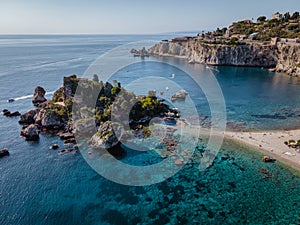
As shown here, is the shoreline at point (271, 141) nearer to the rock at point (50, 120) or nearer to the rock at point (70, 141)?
the rock at point (70, 141)

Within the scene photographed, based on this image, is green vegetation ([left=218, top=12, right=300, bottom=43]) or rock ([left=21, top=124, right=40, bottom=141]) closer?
rock ([left=21, top=124, right=40, bottom=141])

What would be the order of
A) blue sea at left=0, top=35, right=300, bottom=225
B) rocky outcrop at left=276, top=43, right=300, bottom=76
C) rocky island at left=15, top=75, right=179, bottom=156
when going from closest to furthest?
→ blue sea at left=0, top=35, right=300, bottom=225
rocky island at left=15, top=75, right=179, bottom=156
rocky outcrop at left=276, top=43, right=300, bottom=76

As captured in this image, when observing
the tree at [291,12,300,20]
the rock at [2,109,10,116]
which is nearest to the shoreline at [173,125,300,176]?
the rock at [2,109,10,116]

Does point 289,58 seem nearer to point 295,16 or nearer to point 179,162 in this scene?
point 295,16

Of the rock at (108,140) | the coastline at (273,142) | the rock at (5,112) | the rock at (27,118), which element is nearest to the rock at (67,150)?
the rock at (108,140)

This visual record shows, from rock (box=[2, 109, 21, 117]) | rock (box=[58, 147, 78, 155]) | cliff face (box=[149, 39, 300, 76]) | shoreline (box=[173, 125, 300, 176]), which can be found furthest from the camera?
cliff face (box=[149, 39, 300, 76])

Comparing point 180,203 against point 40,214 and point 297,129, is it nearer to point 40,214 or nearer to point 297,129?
point 40,214

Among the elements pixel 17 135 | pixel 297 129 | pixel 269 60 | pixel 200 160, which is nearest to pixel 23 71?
pixel 17 135

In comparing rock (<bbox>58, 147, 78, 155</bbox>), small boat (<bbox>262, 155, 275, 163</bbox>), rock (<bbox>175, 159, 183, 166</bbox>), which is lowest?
rock (<bbox>175, 159, 183, 166</bbox>)

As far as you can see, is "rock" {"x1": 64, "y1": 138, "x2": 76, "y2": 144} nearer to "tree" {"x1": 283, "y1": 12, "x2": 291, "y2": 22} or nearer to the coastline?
the coastline
